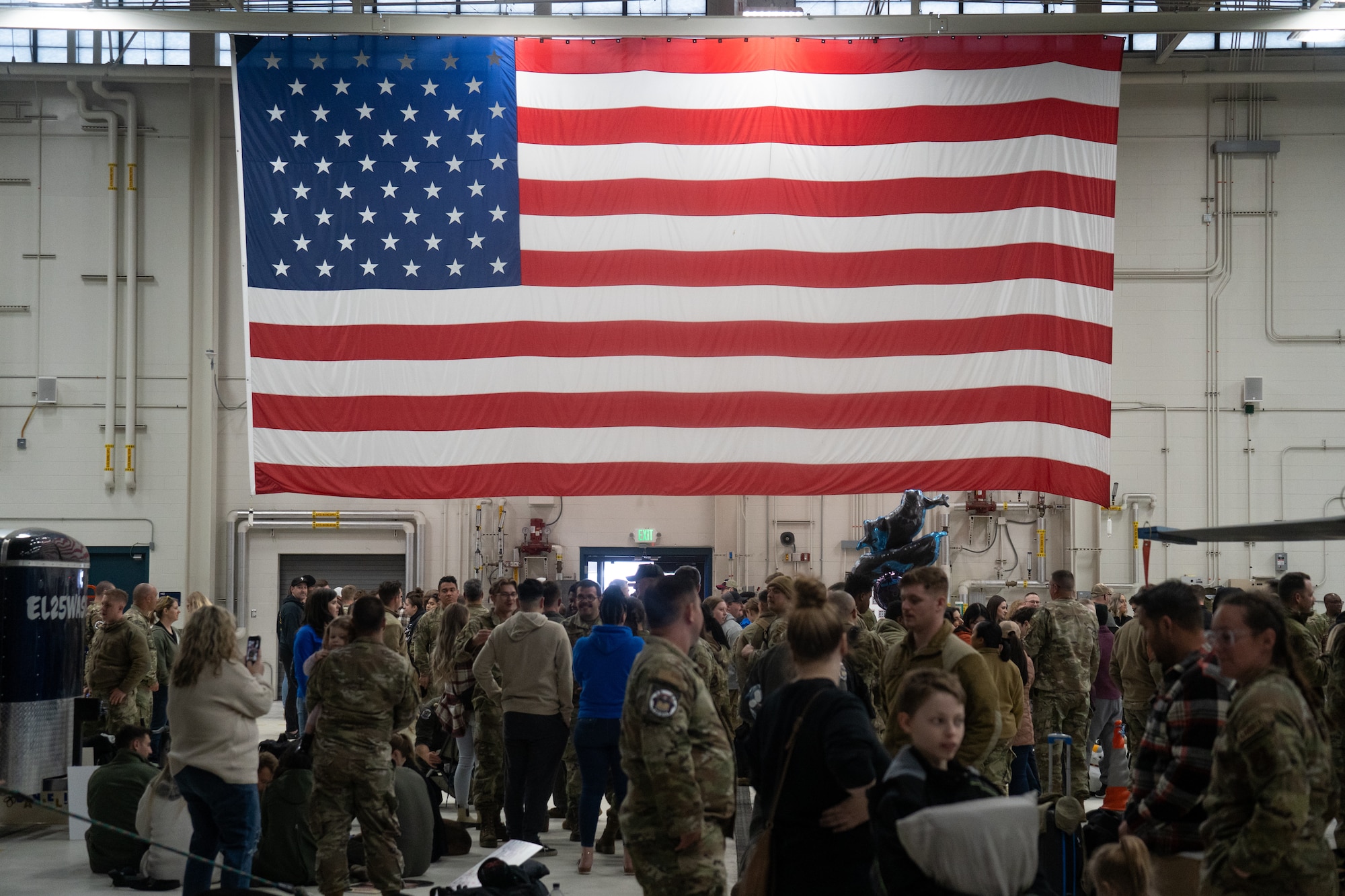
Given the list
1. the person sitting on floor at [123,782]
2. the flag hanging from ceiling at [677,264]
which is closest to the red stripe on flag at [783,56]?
the flag hanging from ceiling at [677,264]

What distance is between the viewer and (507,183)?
10508 mm

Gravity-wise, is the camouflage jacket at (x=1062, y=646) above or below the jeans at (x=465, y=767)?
above

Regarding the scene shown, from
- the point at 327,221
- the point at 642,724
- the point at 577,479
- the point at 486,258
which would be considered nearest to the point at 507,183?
the point at 486,258

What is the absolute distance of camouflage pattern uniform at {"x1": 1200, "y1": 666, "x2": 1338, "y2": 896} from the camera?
287 cm

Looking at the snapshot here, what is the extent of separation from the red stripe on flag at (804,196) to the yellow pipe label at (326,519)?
6.28 meters

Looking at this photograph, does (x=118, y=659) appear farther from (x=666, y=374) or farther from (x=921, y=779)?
(x=921, y=779)

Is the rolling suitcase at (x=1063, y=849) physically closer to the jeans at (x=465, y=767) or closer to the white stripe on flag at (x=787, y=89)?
the jeans at (x=465, y=767)

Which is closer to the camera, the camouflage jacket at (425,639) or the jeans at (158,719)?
the camouflage jacket at (425,639)

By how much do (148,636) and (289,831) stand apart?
3216 millimetres

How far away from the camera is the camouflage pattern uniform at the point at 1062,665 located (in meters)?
7.80

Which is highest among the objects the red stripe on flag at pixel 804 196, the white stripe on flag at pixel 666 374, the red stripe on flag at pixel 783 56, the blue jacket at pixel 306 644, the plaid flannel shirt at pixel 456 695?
the red stripe on flag at pixel 783 56

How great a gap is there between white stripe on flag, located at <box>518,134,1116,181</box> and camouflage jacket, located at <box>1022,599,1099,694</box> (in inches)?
171

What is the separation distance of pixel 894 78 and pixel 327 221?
5092 mm

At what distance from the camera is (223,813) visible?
15.9ft
